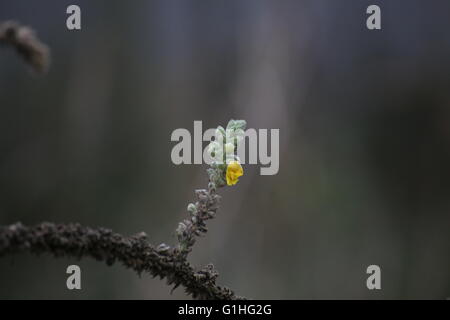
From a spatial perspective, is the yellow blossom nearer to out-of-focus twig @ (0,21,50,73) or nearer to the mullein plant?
the mullein plant

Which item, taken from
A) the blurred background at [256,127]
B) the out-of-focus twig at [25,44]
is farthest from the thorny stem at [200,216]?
the blurred background at [256,127]

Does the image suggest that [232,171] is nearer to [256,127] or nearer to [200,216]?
[200,216]

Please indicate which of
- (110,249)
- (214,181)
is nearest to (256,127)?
(214,181)

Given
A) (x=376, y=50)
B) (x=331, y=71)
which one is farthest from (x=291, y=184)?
(x=376, y=50)

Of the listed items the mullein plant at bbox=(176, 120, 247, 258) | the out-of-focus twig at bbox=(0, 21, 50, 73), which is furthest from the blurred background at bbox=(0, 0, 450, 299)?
the out-of-focus twig at bbox=(0, 21, 50, 73)

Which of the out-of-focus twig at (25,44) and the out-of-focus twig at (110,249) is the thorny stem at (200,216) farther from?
the out-of-focus twig at (25,44)
